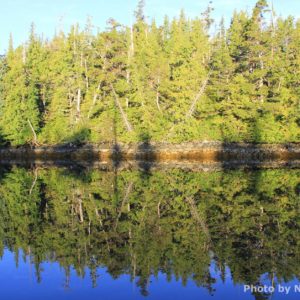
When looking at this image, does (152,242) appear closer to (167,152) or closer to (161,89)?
(167,152)

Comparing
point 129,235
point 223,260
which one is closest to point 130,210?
point 129,235

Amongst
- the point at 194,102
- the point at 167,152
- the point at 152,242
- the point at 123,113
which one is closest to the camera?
the point at 152,242

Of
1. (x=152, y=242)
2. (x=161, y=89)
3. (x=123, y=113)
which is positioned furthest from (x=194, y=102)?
(x=152, y=242)

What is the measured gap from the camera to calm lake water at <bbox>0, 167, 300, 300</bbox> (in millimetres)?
10141

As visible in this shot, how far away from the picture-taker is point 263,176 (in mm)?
29188

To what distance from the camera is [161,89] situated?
182 ft

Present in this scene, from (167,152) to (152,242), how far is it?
35745 millimetres

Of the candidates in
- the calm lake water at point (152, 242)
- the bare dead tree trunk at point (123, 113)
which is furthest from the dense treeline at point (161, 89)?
the calm lake water at point (152, 242)

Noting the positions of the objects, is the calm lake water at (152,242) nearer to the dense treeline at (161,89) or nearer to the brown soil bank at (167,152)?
the brown soil bank at (167,152)

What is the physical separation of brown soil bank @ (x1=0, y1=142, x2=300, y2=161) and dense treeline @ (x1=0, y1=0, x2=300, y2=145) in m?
1.43

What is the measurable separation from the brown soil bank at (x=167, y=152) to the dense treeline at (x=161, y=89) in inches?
56.2

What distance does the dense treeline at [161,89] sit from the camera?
5091cm

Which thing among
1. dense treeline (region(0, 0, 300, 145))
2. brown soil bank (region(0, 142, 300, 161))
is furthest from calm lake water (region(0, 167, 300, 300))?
dense treeline (region(0, 0, 300, 145))

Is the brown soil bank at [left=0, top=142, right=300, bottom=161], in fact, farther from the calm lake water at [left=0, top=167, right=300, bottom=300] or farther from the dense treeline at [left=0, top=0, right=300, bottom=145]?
the calm lake water at [left=0, top=167, right=300, bottom=300]
